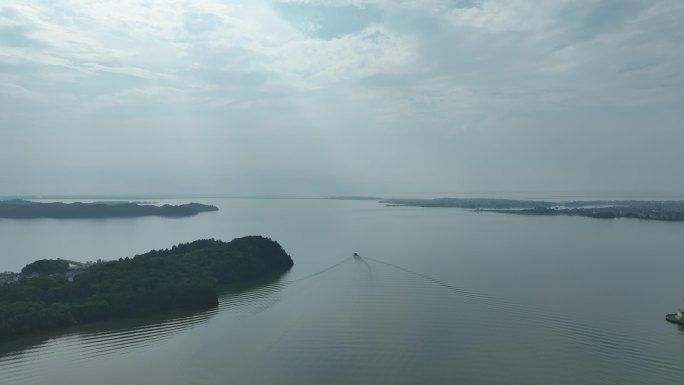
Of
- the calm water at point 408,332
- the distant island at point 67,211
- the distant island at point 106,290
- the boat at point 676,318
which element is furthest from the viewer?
the distant island at point 67,211

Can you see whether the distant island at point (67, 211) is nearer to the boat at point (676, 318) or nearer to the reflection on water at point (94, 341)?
the reflection on water at point (94, 341)


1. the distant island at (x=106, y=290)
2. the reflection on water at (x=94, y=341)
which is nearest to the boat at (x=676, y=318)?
the reflection on water at (x=94, y=341)

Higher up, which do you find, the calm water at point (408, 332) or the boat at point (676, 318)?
the boat at point (676, 318)

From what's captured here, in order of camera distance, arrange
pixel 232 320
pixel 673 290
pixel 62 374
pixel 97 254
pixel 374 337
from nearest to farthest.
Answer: pixel 62 374
pixel 374 337
pixel 232 320
pixel 673 290
pixel 97 254

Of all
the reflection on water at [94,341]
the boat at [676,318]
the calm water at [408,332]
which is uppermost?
the boat at [676,318]

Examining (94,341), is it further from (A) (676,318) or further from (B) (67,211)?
(B) (67,211)

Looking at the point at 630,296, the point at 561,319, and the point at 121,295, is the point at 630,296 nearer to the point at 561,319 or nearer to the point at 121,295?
the point at 561,319

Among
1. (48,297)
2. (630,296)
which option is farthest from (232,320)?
(630,296)

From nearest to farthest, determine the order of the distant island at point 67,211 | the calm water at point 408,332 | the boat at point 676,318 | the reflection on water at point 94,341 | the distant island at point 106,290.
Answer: the calm water at point 408,332 → the reflection on water at point 94,341 → the boat at point 676,318 → the distant island at point 106,290 → the distant island at point 67,211

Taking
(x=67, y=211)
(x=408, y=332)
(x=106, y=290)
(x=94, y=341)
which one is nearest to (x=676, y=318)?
(x=408, y=332)

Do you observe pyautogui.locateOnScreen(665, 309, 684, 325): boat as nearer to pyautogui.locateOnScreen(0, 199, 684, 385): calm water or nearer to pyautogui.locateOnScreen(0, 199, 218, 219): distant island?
pyautogui.locateOnScreen(0, 199, 684, 385): calm water
